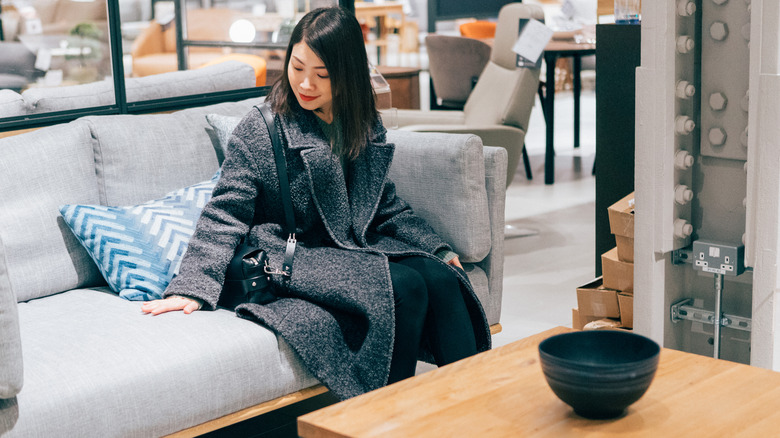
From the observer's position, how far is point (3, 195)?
216 cm

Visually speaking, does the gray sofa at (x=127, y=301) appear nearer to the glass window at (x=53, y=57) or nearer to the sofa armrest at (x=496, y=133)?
the glass window at (x=53, y=57)

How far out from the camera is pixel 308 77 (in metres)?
2.22

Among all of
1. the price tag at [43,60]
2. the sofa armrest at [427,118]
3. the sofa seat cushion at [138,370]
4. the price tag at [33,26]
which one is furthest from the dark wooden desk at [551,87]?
the sofa seat cushion at [138,370]

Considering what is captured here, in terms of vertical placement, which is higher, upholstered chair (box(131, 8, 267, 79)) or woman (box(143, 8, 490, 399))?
upholstered chair (box(131, 8, 267, 79))

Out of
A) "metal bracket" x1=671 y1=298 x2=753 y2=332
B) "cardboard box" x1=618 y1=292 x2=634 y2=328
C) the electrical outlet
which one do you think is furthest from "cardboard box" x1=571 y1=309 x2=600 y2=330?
the electrical outlet

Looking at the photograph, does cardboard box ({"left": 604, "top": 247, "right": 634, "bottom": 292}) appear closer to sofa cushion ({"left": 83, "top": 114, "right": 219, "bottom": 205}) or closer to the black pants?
the black pants

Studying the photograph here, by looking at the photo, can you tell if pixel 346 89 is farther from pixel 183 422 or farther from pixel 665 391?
pixel 665 391

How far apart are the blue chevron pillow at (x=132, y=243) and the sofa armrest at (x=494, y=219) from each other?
2.57 ft

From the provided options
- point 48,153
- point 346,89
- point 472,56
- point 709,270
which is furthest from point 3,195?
point 472,56

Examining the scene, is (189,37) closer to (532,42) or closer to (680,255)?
(532,42)

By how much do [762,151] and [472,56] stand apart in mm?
3704

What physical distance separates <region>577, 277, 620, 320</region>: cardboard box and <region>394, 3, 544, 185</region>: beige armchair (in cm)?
136

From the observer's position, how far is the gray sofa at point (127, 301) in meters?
1.72

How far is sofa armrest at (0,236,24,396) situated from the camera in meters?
1.61
